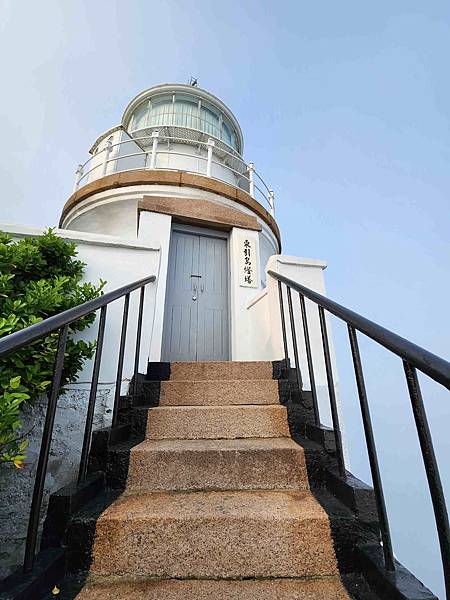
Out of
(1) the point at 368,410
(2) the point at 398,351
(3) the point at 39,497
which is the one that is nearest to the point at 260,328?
(1) the point at 368,410

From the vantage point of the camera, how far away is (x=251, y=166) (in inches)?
229

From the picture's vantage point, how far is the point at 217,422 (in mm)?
1926

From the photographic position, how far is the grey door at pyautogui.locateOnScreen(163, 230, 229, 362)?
383cm

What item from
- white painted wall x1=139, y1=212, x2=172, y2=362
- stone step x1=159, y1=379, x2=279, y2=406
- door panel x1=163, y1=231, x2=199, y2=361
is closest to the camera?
stone step x1=159, y1=379, x2=279, y2=406

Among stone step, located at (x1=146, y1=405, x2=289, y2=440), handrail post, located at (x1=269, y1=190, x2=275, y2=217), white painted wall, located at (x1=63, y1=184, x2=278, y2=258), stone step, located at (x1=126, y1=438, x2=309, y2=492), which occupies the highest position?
handrail post, located at (x1=269, y1=190, x2=275, y2=217)

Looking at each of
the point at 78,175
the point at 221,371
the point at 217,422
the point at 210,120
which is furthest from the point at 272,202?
the point at 217,422

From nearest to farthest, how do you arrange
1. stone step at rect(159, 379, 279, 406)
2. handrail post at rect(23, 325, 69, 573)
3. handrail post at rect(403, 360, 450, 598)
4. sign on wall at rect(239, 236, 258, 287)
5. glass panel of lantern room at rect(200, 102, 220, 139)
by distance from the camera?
handrail post at rect(403, 360, 450, 598)
handrail post at rect(23, 325, 69, 573)
stone step at rect(159, 379, 279, 406)
sign on wall at rect(239, 236, 258, 287)
glass panel of lantern room at rect(200, 102, 220, 139)

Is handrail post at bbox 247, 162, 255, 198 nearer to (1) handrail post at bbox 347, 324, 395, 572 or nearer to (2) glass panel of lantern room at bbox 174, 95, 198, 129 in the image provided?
(2) glass panel of lantern room at bbox 174, 95, 198, 129

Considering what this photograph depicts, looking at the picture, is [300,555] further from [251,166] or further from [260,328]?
[251,166]

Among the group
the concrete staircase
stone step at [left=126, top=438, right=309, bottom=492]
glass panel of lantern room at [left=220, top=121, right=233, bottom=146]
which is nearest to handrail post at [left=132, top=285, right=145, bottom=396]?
the concrete staircase

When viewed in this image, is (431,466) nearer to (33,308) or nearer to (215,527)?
(215,527)

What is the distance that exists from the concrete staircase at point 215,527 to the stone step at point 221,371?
2.46ft

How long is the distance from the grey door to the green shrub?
1.42 meters

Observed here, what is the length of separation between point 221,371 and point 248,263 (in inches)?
76.0
